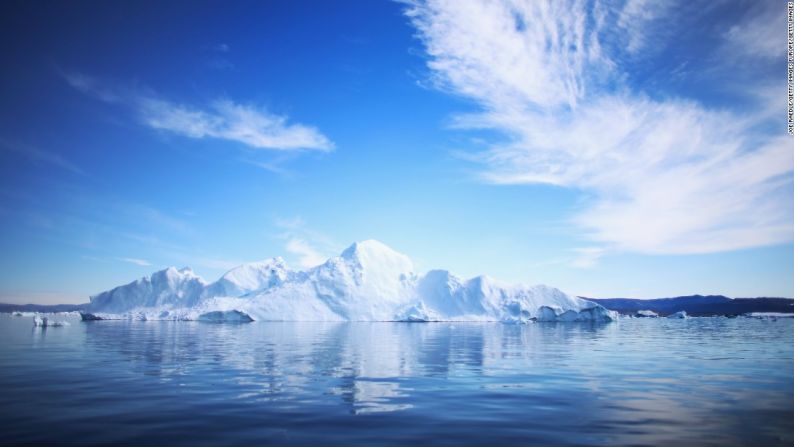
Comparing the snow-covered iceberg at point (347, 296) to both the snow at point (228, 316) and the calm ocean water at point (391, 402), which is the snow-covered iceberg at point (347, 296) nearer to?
the snow at point (228, 316)

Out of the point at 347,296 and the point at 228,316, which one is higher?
the point at 347,296

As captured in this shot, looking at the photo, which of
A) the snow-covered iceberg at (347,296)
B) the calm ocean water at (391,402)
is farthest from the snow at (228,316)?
the calm ocean water at (391,402)

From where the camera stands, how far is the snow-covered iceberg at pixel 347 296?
8725 cm

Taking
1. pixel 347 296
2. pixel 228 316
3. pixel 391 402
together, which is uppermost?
pixel 347 296

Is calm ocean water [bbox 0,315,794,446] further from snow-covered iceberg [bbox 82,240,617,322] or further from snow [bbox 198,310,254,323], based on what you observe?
snow-covered iceberg [bbox 82,240,617,322]

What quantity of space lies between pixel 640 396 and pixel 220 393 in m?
10.3

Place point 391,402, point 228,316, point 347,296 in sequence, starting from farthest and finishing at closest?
point 347,296 < point 228,316 < point 391,402

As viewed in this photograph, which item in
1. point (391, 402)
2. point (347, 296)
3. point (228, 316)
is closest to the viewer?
point (391, 402)

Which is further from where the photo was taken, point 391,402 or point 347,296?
point 347,296

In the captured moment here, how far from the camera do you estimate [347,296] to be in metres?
91.8

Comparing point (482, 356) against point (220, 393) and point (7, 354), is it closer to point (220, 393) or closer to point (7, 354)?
point (220, 393)

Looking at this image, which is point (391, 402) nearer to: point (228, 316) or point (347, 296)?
point (228, 316)

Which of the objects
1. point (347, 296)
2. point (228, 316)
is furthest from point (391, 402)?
point (347, 296)

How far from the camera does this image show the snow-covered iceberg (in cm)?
8725
